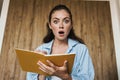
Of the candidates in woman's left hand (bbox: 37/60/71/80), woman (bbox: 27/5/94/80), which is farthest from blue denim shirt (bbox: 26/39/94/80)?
woman's left hand (bbox: 37/60/71/80)

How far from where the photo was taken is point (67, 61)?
1.07m

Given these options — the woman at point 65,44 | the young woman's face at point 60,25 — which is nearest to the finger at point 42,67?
the woman at point 65,44

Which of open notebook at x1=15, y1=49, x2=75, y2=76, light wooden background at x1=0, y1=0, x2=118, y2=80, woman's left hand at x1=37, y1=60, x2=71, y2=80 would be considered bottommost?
woman's left hand at x1=37, y1=60, x2=71, y2=80

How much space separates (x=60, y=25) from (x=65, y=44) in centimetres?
14

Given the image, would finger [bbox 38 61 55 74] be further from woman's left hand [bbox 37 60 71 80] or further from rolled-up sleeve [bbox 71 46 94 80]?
rolled-up sleeve [bbox 71 46 94 80]

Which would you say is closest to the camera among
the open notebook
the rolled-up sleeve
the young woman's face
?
the open notebook

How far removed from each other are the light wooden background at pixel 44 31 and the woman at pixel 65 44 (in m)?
0.04

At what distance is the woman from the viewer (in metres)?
1.28

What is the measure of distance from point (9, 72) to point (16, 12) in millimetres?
474

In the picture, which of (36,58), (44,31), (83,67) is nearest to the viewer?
(36,58)

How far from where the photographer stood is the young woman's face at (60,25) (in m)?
1.40

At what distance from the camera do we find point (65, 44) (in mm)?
1390

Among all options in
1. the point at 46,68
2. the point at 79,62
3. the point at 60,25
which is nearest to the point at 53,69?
the point at 46,68

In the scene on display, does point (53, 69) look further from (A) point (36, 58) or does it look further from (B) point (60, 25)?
(B) point (60, 25)
